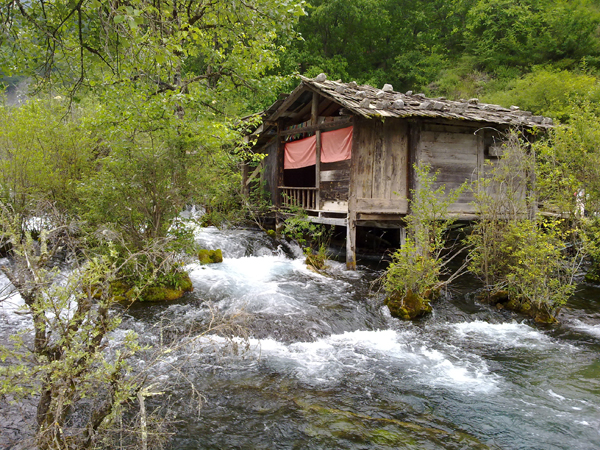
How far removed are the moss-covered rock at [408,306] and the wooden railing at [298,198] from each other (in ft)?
15.1

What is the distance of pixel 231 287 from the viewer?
28.8ft

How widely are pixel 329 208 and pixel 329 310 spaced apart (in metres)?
3.96

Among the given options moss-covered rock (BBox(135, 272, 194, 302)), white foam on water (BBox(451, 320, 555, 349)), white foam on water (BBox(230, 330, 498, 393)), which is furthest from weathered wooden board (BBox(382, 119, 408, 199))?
moss-covered rock (BBox(135, 272, 194, 302))

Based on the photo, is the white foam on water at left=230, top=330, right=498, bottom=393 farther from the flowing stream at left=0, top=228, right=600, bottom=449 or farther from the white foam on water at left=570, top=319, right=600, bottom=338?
the white foam on water at left=570, top=319, right=600, bottom=338

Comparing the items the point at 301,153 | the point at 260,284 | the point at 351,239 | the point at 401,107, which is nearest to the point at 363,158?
the point at 401,107

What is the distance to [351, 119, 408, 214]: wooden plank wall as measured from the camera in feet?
32.4

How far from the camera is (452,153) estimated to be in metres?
10.5

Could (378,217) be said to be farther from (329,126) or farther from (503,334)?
(503,334)

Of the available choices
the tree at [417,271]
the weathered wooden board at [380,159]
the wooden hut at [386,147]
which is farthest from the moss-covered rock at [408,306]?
→ the weathered wooden board at [380,159]

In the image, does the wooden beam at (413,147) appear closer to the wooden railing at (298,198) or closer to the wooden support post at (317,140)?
the wooden support post at (317,140)

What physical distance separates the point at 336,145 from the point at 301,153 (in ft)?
6.12

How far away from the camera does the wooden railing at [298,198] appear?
11.7 meters

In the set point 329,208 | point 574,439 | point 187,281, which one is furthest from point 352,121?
point 574,439

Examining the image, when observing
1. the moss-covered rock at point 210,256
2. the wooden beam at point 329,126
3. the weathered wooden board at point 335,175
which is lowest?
the moss-covered rock at point 210,256
